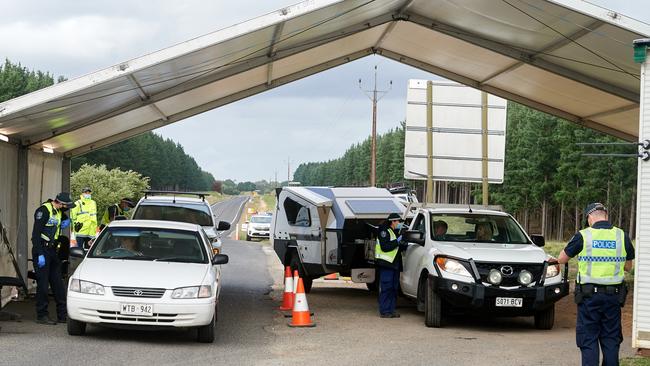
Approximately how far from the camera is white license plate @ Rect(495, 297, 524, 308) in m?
13.1

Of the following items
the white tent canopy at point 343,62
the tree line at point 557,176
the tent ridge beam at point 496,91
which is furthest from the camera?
the tree line at point 557,176

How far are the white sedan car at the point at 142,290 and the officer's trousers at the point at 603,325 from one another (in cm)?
463

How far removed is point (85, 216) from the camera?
18.9m

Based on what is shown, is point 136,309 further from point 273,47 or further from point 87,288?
point 273,47

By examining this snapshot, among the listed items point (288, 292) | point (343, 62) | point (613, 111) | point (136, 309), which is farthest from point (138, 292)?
point (613, 111)

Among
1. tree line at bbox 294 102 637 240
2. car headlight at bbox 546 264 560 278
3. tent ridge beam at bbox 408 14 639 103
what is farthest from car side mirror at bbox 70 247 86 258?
tree line at bbox 294 102 637 240

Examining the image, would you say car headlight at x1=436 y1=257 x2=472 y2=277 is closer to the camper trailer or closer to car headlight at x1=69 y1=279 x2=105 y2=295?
the camper trailer

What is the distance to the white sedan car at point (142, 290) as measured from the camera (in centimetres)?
1077

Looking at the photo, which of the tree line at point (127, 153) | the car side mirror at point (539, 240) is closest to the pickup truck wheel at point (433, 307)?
the car side mirror at point (539, 240)

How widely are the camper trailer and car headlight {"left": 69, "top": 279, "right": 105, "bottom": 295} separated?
265 inches

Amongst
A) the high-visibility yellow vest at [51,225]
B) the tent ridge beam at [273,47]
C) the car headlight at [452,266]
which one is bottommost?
the car headlight at [452,266]

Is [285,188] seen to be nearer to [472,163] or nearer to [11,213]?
[472,163]

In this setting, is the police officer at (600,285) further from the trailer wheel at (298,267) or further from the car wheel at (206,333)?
the trailer wheel at (298,267)

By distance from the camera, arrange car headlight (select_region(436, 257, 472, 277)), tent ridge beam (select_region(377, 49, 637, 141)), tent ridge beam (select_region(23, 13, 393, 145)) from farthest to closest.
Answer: tent ridge beam (select_region(377, 49, 637, 141)) < tent ridge beam (select_region(23, 13, 393, 145)) < car headlight (select_region(436, 257, 472, 277))
